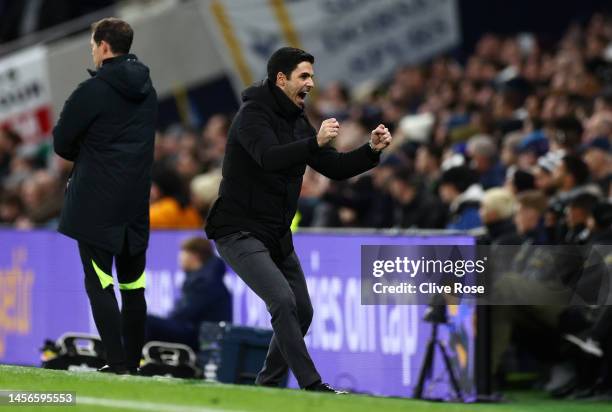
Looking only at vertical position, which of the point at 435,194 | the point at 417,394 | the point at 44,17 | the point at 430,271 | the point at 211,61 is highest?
the point at 44,17

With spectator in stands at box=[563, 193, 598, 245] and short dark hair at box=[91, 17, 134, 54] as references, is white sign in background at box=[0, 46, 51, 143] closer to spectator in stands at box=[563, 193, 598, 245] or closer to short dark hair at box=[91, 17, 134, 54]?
spectator in stands at box=[563, 193, 598, 245]

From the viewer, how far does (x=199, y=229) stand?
1408 centimetres

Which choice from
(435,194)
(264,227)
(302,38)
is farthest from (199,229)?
(302,38)

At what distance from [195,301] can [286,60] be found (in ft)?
13.9

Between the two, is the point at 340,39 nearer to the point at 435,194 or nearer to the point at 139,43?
the point at 139,43

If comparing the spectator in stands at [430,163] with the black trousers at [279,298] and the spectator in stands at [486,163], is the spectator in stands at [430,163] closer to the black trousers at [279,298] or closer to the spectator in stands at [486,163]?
the spectator in stands at [486,163]

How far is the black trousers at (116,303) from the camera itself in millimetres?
9422

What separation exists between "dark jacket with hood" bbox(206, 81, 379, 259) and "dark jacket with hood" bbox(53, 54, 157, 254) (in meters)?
0.61

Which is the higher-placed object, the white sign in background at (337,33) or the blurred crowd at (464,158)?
the white sign in background at (337,33)

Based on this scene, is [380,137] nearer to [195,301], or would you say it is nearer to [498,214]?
[498,214]

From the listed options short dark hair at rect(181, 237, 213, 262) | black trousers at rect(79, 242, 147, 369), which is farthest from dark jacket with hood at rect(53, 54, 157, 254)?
short dark hair at rect(181, 237, 213, 262)

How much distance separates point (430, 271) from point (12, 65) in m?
12.0

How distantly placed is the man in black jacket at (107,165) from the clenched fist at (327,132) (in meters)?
1.37

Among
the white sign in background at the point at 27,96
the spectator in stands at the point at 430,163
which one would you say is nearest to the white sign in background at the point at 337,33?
the white sign in background at the point at 27,96
